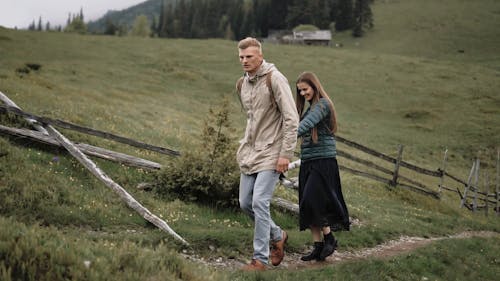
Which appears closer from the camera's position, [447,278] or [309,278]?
[309,278]

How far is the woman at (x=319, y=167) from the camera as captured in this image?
6.93 m

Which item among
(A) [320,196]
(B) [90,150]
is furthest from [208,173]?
(A) [320,196]

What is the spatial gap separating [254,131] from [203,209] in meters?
3.47

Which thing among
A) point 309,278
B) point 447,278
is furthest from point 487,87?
point 309,278

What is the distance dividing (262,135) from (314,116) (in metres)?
1.08

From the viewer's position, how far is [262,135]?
20.1 feet

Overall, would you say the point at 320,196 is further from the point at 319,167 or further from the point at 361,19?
the point at 361,19

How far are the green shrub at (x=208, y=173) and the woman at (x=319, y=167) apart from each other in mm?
2470

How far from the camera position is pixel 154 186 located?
31.3 ft

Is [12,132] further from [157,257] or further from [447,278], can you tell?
[447,278]

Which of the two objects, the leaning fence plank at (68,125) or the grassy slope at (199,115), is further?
the leaning fence plank at (68,125)

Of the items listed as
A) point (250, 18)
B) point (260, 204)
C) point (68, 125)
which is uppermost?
point (250, 18)

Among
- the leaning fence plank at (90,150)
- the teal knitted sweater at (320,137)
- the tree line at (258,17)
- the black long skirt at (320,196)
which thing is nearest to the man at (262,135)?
the teal knitted sweater at (320,137)

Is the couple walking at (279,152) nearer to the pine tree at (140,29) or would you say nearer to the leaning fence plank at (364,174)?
the leaning fence plank at (364,174)
